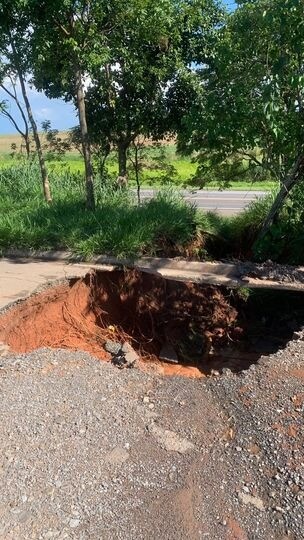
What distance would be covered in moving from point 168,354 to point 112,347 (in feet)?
3.13

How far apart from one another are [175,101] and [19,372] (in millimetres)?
7363

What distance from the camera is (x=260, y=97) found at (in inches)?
251

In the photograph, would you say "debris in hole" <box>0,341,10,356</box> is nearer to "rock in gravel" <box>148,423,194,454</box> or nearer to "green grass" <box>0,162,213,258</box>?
"rock in gravel" <box>148,423,194,454</box>

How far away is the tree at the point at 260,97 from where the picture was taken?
19.2 ft

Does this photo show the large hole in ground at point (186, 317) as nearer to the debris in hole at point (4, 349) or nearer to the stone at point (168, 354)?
the stone at point (168, 354)

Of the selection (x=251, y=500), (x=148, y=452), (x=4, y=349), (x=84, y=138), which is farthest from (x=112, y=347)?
(x=84, y=138)

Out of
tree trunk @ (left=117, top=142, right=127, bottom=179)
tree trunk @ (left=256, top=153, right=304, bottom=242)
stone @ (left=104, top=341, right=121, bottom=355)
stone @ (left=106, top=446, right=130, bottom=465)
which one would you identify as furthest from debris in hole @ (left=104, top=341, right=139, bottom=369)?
tree trunk @ (left=117, top=142, right=127, bottom=179)

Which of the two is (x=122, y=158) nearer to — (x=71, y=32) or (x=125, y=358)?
(x=71, y=32)

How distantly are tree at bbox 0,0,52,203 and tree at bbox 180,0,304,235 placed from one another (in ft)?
9.25

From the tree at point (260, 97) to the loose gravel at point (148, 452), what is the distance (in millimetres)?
3170

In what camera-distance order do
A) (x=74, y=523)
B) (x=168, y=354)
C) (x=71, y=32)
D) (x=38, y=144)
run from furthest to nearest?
(x=38, y=144) → (x=71, y=32) → (x=168, y=354) → (x=74, y=523)

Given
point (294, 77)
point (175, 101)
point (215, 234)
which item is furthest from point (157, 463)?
point (175, 101)

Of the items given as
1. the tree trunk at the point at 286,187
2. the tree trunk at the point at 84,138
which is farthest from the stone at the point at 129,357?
the tree trunk at the point at 84,138

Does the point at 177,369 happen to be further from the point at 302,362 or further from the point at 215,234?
the point at 215,234
